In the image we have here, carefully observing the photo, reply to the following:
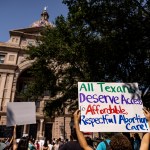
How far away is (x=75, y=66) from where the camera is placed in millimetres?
19953

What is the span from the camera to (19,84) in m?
41.2

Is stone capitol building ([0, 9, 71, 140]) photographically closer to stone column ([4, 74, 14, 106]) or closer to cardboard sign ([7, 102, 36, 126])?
stone column ([4, 74, 14, 106])

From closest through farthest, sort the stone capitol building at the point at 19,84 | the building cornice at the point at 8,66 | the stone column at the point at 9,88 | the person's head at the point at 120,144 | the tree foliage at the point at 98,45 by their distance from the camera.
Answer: the person's head at the point at 120,144, the tree foliage at the point at 98,45, the stone column at the point at 9,88, the stone capitol building at the point at 19,84, the building cornice at the point at 8,66

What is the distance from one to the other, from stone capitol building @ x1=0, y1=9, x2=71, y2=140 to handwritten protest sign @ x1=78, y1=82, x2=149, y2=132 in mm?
30128

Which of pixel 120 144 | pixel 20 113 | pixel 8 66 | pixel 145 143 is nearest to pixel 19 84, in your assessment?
pixel 8 66

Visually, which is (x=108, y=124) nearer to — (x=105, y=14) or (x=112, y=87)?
(x=112, y=87)

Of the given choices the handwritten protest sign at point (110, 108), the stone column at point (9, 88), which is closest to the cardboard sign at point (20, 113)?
the handwritten protest sign at point (110, 108)

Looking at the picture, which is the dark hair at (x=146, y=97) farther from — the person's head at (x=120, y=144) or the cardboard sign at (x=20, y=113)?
the person's head at (x=120, y=144)

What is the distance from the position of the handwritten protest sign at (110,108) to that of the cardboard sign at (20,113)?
2.34m

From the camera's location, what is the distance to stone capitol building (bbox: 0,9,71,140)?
1430 inches

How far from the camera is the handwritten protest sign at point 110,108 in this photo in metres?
4.45

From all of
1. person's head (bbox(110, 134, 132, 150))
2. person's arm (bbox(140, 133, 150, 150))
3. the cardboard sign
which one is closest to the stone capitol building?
the cardboard sign

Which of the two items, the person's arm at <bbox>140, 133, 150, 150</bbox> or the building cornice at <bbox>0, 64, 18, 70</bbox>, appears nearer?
the person's arm at <bbox>140, 133, 150, 150</bbox>

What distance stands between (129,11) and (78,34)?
3.81m
